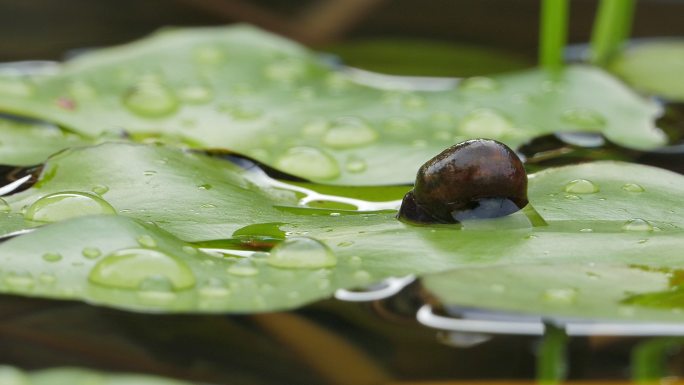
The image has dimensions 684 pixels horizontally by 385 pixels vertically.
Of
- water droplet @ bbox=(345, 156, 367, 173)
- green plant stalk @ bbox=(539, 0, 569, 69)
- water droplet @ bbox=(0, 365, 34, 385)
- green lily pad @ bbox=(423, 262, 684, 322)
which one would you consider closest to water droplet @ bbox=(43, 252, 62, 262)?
water droplet @ bbox=(0, 365, 34, 385)

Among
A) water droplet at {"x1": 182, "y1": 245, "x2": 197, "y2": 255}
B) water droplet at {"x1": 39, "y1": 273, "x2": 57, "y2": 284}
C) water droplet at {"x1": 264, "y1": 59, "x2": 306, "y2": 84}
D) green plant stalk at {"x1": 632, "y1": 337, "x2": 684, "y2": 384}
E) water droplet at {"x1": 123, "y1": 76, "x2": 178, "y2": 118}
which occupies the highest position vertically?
water droplet at {"x1": 264, "y1": 59, "x2": 306, "y2": 84}

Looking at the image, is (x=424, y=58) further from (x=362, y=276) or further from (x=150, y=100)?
(x=362, y=276)

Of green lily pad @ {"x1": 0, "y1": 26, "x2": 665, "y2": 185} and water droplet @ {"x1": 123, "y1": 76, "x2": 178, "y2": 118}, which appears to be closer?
green lily pad @ {"x1": 0, "y1": 26, "x2": 665, "y2": 185}

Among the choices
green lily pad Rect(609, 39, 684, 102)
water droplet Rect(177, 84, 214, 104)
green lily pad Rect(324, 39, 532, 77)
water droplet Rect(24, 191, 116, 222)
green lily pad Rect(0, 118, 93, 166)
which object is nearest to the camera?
water droplet Rect(24, 191, 116, 222)

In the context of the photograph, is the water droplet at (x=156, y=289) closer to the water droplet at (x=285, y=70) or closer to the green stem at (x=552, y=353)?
the green stem at (x=552, y=353)

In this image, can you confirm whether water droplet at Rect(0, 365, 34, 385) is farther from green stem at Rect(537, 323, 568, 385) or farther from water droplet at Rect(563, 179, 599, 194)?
water droplet at Rect(563, 179, 599, 194)

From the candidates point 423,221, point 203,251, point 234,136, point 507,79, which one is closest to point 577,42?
point 507,79

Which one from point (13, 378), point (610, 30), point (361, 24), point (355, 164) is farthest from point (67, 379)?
point (361, 24)

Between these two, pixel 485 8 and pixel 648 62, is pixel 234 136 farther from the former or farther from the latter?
pixel 485 8
